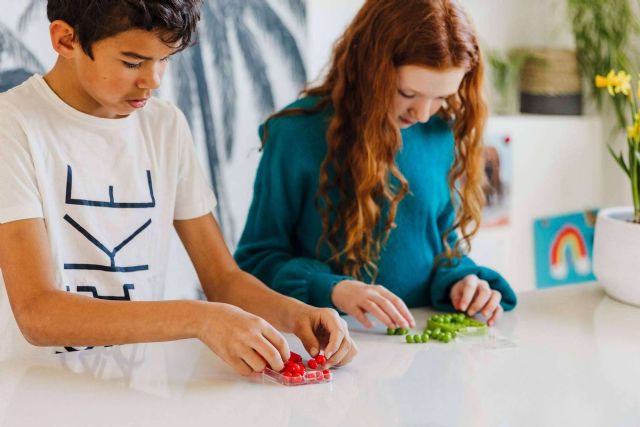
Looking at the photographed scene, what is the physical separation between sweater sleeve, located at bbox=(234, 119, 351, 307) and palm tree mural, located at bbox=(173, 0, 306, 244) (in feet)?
3.66

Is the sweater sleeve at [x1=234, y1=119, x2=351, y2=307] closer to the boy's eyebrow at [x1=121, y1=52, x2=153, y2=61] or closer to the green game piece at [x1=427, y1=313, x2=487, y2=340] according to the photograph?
the green game piece at [x1=427, y1=313, x2=487, y2=340]

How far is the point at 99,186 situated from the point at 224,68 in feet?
4.97

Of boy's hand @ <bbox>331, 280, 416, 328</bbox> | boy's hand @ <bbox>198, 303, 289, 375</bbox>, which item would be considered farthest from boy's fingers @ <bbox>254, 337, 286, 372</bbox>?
boy's hand @ <bbox>331, 280, 416, 328</bbox>

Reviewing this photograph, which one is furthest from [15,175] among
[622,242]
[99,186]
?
[622,242]

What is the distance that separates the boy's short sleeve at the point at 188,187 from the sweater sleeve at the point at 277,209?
19cm

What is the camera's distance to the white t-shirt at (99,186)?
136 centimetres

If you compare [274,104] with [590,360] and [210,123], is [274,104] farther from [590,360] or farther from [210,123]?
[590,360]

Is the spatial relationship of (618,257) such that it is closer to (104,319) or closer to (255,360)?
(255,360)

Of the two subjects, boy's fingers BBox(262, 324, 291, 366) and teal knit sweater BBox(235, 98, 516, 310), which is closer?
boy's fingers BBox(262, 324, 291, 366)

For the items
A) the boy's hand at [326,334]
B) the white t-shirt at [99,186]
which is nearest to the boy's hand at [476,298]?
the boy's hand at [326,334]

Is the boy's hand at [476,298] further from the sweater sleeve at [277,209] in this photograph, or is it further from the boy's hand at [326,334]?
the boy's hand at [326,334]

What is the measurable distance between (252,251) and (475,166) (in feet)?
1.58

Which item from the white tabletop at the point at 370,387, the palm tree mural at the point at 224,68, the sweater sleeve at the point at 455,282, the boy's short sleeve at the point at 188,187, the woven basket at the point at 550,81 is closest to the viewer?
the white tabletop at the point at 370,387

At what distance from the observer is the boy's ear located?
1.34 metres
